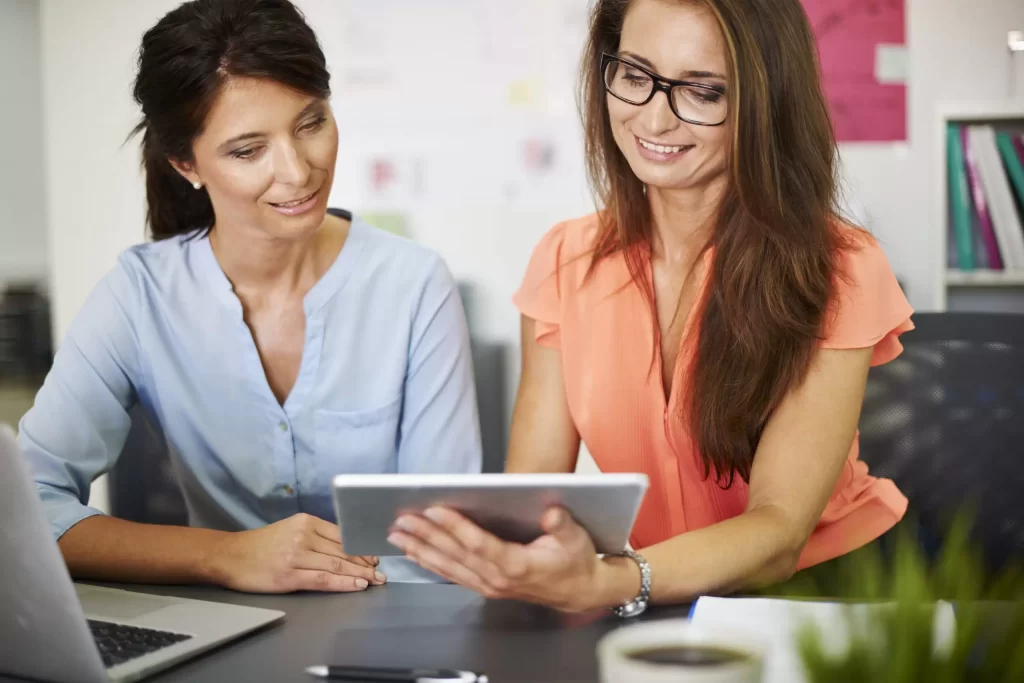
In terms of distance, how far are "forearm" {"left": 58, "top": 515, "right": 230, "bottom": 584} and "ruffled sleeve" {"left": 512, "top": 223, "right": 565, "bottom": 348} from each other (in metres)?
0.52

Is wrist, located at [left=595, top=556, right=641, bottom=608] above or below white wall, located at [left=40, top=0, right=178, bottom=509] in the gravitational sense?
below

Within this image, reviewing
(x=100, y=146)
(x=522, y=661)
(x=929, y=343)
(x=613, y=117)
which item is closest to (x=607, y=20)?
(x=613, y=117)

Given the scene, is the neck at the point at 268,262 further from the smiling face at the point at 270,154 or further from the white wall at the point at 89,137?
the white wall at the point at 89,137

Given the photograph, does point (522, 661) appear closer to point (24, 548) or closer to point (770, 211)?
point (24, 548)

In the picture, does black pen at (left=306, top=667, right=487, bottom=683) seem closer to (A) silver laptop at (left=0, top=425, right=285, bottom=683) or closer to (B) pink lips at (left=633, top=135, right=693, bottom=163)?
(A) silver laptop at (left=0, top=425, right=285, bottom=683)

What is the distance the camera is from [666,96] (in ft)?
4.21

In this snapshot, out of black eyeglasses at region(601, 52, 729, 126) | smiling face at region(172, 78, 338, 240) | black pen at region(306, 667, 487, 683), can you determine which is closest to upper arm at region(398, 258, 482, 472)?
smiling face at region(172, 78, 338, 240)

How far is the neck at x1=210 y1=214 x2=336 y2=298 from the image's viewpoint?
1570mm

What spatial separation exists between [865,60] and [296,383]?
1.97 meters

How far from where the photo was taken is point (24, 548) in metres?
0.75

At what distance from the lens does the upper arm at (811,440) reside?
3.96ft

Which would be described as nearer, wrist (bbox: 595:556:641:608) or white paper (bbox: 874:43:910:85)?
A: wrist (bbox: 595:556:641:608)

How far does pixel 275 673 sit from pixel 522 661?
20 centimetres

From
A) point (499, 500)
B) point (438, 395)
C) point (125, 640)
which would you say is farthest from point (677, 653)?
point (438, 395)
